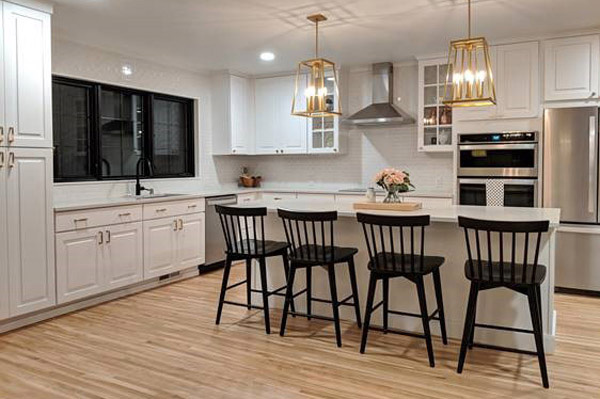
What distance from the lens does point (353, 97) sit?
6.54 metres

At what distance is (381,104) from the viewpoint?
6090 millimetres

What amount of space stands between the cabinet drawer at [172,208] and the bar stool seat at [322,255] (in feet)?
6.62

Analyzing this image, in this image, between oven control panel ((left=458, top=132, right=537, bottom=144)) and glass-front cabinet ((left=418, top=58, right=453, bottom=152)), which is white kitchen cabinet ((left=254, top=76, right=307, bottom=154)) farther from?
oven control panel ((left=458, top=132, right=537, bottom=144))

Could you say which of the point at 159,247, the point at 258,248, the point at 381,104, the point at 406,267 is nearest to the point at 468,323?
the point at 406,267

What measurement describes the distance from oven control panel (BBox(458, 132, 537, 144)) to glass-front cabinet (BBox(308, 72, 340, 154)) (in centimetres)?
172

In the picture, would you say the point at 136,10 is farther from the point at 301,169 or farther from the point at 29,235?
the point at 301,169

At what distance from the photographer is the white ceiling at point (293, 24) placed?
3986 millimetres

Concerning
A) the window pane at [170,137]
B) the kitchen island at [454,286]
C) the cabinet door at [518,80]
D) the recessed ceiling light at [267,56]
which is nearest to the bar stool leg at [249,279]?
the kitchen island at [454,286]

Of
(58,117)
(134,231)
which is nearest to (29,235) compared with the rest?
(134,231)

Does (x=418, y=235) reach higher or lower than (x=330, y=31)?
lower

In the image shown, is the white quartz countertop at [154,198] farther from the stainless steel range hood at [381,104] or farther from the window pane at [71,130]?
the stainless steel range hood at [381,104]

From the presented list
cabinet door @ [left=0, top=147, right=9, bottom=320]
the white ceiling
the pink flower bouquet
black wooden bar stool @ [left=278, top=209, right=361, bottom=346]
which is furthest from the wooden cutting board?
cabinet door @ [left=0, top=147, right=9, bottom=320]

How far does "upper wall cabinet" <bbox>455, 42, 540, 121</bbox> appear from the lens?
4992 millimetres

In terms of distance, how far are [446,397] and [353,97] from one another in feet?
14.7
